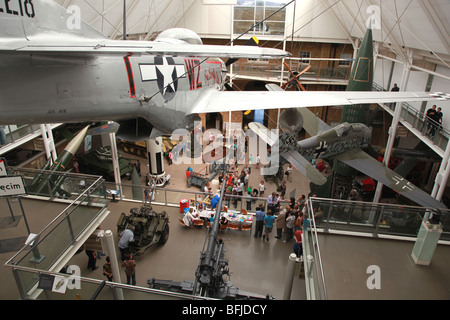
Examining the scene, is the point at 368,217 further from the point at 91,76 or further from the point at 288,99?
the point at 91,76

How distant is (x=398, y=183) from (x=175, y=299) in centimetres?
928

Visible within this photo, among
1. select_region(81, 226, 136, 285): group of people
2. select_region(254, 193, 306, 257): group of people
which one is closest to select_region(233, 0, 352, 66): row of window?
select_region(254, 193, 306, 257): group of people

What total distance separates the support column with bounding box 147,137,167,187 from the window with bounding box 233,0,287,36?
420 inches

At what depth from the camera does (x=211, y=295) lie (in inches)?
268

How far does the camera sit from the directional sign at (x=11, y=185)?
5.59m

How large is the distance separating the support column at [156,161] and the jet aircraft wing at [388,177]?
345 inches

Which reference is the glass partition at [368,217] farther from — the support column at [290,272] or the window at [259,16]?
the window at [259,16]

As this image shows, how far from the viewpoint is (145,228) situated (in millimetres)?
8523

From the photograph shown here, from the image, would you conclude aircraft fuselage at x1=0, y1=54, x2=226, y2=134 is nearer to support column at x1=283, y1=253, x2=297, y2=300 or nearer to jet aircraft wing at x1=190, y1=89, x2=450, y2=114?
jet aircraft wing at x1=190, y1=89, x2=450, y2=114

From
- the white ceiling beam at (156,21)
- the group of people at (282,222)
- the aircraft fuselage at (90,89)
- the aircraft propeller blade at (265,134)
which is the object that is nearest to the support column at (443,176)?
the group of people at (282,222)

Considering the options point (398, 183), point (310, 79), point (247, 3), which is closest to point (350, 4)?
point (310, 79)

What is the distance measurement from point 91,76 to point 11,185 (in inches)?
112

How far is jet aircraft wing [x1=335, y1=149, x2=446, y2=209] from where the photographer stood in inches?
386
